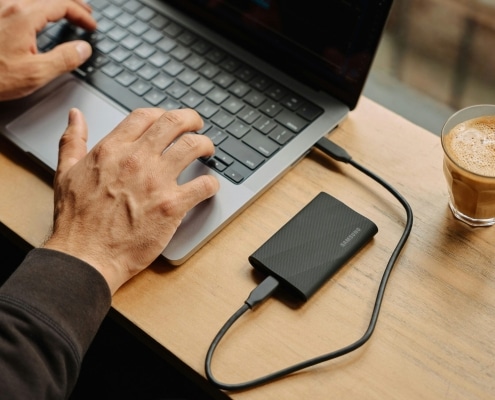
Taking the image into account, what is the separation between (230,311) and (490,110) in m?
0.37

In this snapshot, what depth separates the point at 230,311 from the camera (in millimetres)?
694

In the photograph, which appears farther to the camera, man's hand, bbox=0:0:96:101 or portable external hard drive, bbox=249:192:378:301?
man's hand, bbox=0:0:96:101

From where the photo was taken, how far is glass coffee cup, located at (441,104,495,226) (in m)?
0.71

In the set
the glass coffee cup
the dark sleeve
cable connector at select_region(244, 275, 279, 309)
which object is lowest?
the dark sleeve

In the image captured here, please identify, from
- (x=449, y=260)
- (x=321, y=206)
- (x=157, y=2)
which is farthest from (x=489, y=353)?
(x=157, y=2)

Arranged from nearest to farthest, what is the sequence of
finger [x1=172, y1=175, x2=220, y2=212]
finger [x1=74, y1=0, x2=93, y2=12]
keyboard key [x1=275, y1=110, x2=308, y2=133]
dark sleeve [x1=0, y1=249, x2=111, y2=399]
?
1. dark sleeve [x1=0, y1=249, x2=111, y2=399]
2. finger [x1=172, y1=175, x2=220, y2=212]
3. keyboard key [x1=275, y1=110, x2=308, y2=133]
4. finger [x1=74, y1=0, x2=93, y2=12]

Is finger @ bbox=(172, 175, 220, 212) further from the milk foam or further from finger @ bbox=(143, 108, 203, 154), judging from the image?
the milk foam

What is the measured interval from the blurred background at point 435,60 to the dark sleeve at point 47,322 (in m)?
0.59

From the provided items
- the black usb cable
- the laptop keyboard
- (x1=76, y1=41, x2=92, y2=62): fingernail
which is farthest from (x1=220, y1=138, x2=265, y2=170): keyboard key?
(x1=76, y1=41, x2=92, y2=62): fingernail

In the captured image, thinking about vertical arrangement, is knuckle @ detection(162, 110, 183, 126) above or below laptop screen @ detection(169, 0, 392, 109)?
below

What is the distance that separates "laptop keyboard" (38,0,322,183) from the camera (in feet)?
2.72

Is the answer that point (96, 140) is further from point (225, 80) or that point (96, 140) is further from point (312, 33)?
point (312, 33)

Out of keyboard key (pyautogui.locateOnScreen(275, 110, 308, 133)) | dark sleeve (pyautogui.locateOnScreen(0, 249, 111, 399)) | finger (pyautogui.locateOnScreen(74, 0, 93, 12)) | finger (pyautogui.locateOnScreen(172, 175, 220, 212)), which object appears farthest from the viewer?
finger (pyautogui.locateOnScreen(74, 0, 93, 12))

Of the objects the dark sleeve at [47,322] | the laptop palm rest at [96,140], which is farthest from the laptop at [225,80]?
the dark sleeve at [47,322]
